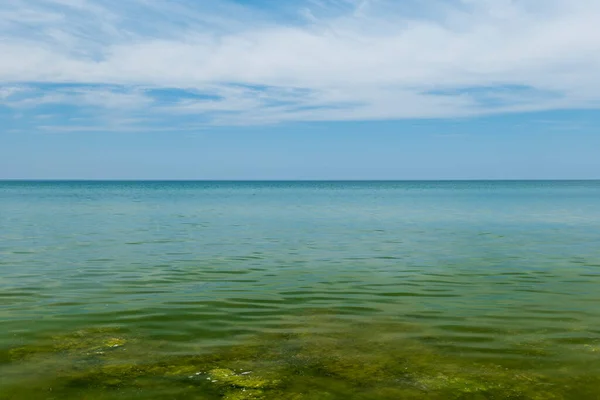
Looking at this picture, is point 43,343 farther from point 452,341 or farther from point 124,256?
point 124,256

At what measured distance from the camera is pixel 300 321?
15742 millimetres

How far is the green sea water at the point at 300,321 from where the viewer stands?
11.0 meters

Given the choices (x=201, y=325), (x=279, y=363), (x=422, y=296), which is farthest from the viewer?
(x=422, y=296)

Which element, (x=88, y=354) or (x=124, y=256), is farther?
(x=124, y=256)

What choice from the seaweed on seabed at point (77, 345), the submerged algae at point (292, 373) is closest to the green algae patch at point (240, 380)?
the submerged algae at point (292, 373)

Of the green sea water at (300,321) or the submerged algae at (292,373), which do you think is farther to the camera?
the green sea water at (300,321)

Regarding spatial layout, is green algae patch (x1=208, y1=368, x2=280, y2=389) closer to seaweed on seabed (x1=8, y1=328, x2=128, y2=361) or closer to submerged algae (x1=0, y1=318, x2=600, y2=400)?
submerged algae (x1=0, y1=318, x2=600, y2=400)

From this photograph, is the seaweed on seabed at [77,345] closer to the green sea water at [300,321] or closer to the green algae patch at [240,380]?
the green sea water at [300,321]

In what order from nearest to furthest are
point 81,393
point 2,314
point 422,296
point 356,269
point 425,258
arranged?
1. point 81,393
2. point 2,314
3. point 422,296
4. point 356,269
5. point 425,258

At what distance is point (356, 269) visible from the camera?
25.2m

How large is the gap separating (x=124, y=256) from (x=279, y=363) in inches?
738

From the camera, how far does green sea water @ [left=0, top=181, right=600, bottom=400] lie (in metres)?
11.0

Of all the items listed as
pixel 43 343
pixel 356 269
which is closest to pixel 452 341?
pixel 43 343

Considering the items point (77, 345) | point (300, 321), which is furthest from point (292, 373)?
point (77, 345)
